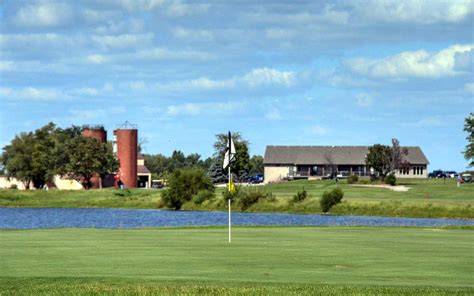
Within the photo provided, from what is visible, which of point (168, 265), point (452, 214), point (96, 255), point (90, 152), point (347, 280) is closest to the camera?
point (347, 280)

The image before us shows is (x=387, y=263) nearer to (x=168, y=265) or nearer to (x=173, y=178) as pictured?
(x=168, y=265)

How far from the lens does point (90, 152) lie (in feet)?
491

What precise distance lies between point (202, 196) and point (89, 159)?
5436 centimetres

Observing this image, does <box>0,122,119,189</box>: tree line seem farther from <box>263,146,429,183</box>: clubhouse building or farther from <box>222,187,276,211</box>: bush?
<box>222,187,276,211</box>: bush

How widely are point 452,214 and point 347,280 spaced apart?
198 ft

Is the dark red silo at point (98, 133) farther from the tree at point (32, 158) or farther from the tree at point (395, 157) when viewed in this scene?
the tree at point (395, 157)

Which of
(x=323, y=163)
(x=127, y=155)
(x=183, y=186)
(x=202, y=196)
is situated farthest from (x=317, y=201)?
(x=323, y=163)

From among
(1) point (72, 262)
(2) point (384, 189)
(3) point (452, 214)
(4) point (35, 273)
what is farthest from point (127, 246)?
(2) point (384, 189)

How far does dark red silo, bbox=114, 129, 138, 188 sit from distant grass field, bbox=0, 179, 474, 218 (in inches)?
1034

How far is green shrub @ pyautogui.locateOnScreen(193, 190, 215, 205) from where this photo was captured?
98875mm

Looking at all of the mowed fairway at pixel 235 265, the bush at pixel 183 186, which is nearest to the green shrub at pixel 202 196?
the bush at pixel 183 186

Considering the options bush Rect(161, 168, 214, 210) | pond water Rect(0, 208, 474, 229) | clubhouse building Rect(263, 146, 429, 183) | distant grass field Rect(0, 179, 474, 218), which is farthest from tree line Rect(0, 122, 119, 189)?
pond water Rect(0, 208, 474, 229)

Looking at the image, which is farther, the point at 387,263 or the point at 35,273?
the point at 387,263

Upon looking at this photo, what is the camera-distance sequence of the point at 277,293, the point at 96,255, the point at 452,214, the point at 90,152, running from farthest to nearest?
1. the point at 90,152
2. the point at 452,214
3. the point at 96,255
4. the point at 277,293
